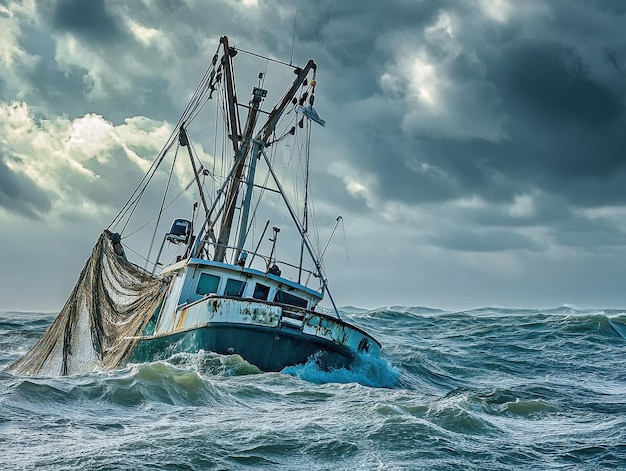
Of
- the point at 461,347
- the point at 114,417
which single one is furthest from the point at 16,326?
the point at 114,417

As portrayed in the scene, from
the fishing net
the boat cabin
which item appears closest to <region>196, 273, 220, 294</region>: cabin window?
the boat cabin

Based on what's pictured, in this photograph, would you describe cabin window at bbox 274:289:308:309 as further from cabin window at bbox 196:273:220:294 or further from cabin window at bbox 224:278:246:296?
cabin window at bbox 196:273:220:294

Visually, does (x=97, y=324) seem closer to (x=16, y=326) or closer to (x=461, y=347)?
(x=461, y=347)

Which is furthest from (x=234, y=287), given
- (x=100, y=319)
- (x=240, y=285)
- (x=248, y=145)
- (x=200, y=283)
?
(x=248, y=145)

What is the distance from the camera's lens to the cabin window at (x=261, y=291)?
17625mm

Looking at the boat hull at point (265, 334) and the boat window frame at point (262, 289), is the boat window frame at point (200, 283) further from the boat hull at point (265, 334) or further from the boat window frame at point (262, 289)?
the boat hull at point (265, 334)

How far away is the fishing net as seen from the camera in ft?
57.8

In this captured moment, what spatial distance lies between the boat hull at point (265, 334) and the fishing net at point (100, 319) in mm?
2502

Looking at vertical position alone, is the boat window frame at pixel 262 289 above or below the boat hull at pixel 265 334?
above

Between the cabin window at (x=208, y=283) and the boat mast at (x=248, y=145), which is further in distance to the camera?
the boat mast at (x=248, y=145)

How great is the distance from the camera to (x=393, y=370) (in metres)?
17.7

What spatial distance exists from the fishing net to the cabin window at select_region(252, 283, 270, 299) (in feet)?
7.70

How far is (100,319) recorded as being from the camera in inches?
738

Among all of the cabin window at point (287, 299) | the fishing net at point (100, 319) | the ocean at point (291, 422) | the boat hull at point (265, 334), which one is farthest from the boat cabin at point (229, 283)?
the ocean at point (291, 422)
